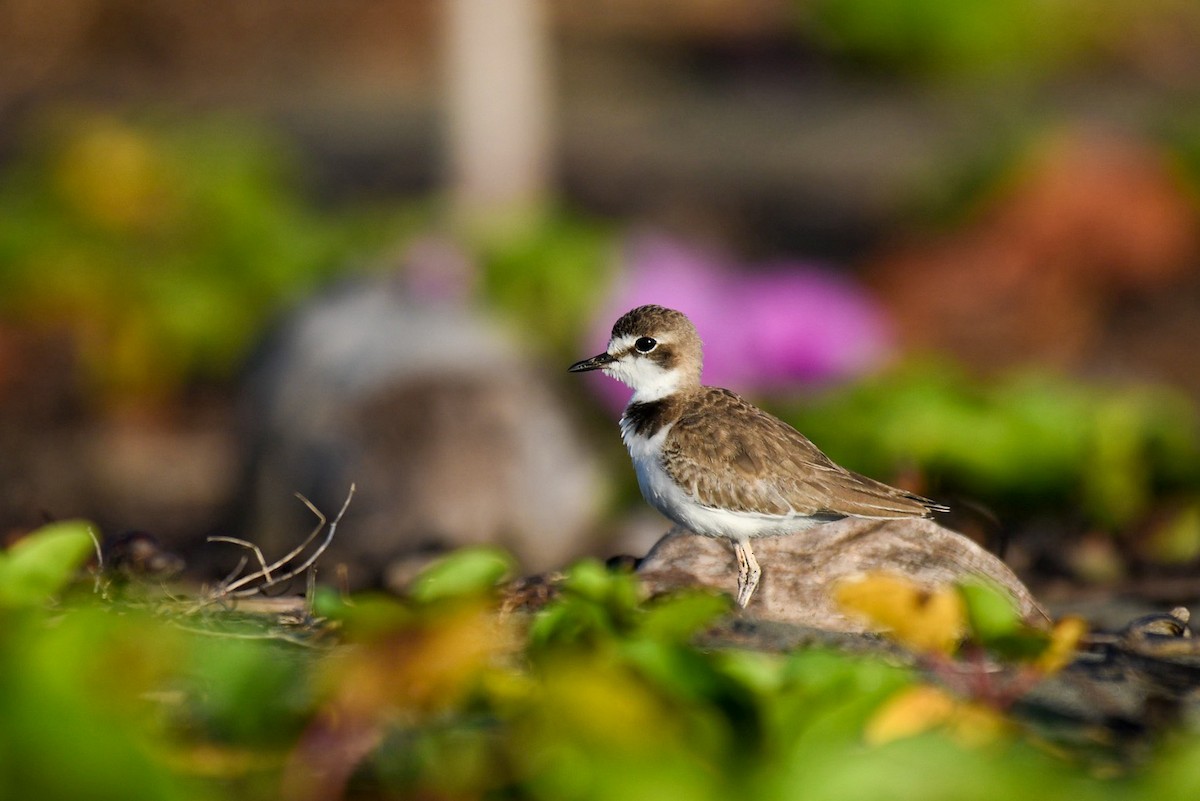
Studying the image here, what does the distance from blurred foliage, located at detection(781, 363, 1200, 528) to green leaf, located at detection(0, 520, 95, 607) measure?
3.15 m

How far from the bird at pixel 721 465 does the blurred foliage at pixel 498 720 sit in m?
0.74

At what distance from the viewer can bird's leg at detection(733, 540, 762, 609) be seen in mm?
3691

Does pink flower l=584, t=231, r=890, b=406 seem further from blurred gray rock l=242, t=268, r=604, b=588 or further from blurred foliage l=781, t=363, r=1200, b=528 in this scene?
blurred gray rock l=242, t=268, r=604, b=588

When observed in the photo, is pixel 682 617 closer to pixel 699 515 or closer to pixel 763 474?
pixel 699 515

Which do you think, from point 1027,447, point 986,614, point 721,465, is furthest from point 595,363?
point 1027,447

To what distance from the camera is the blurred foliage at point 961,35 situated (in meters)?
19.5

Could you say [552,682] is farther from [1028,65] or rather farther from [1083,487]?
[1028,65]

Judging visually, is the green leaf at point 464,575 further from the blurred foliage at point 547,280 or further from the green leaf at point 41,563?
the blurred foliage at point 547,280

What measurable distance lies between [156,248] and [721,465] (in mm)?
8166

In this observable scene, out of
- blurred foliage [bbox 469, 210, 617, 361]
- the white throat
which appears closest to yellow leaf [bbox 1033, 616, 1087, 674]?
the white throat

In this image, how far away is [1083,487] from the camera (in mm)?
5844

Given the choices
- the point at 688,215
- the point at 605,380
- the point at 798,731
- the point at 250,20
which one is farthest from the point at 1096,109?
the point at 798,731

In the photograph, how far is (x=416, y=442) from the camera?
23.8 ft

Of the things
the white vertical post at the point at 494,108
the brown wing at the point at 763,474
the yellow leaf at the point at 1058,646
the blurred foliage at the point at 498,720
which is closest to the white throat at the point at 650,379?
the brown wing at the point at 763,474
